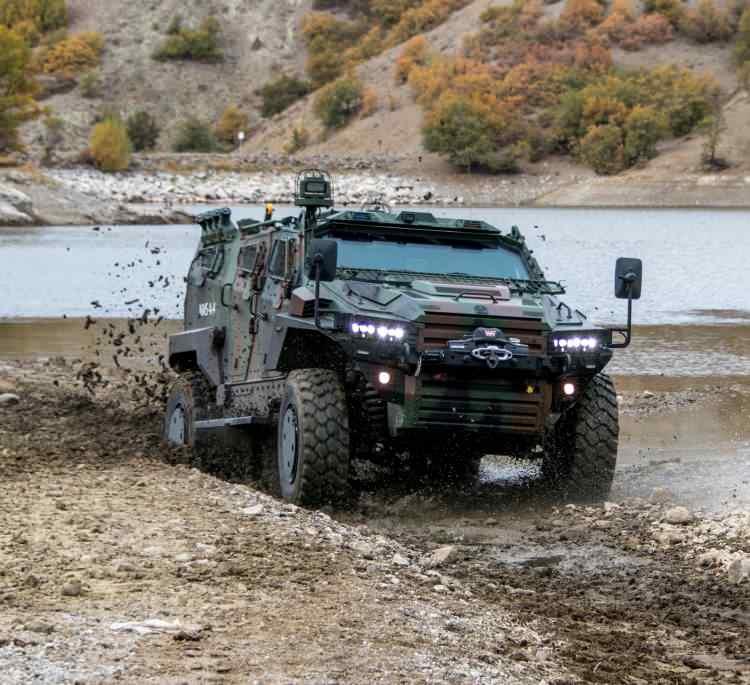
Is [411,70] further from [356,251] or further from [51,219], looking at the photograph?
[356,251]

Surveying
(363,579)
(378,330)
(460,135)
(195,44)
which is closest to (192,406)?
(378,330)

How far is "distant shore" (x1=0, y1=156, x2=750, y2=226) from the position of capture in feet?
240

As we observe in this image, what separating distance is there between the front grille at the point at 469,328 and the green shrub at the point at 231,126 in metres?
141

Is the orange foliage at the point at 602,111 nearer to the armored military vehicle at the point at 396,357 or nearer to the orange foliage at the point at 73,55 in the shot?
the orange foliage at the point at 73,55

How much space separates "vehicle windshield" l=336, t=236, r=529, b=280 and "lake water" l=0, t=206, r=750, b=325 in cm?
600

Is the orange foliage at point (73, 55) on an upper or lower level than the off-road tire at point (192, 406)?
upper

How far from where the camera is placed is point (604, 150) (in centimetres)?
9788

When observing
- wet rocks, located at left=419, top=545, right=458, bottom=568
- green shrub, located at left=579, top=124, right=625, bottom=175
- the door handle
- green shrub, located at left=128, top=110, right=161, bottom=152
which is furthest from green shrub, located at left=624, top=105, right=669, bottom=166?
wet rocks, located at left=419, top=545, right=458, bottom=568

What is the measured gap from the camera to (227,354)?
13.4m

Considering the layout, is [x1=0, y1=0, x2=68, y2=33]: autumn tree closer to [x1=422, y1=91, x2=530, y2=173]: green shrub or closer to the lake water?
[x1=422, y1=91, x2=530, y2=173]: green shrub

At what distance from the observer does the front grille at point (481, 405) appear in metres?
10.9

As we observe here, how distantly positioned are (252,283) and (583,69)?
350 ft

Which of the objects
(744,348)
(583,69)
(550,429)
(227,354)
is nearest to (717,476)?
(550,429)

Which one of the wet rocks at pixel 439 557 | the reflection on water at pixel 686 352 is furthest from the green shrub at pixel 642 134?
the wet rocks at pixel 439 557
